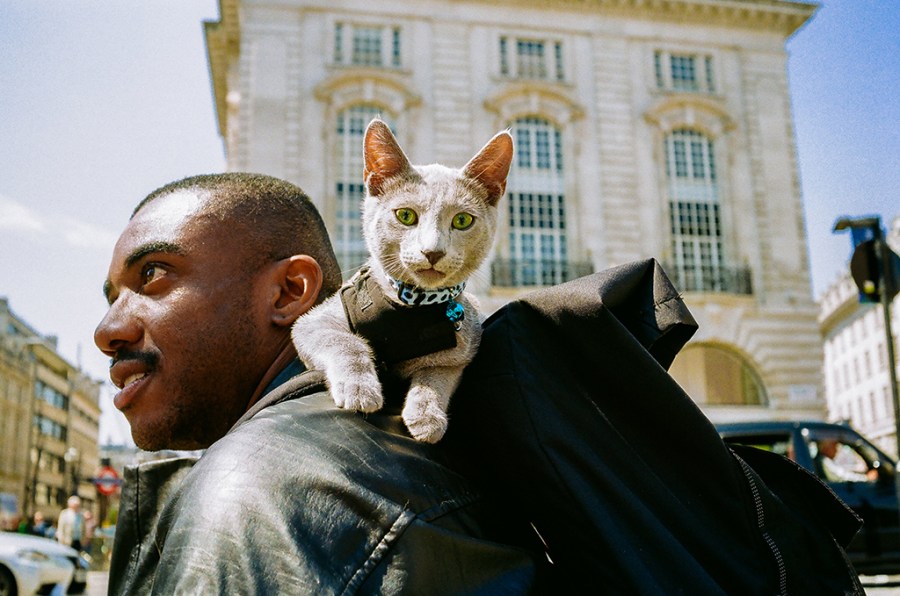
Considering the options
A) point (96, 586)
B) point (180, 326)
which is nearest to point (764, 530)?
point (180, 326)

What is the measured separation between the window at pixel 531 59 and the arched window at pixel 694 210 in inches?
176

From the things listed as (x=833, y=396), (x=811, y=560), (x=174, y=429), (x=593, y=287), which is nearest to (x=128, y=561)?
(x=174, y=429)

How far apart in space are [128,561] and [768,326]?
26333 millimetres

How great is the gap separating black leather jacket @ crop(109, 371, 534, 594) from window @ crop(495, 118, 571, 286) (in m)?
23.9

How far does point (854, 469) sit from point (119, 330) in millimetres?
9727

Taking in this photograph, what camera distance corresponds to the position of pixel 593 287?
1.77 meters

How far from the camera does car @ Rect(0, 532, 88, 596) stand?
10.1 meters

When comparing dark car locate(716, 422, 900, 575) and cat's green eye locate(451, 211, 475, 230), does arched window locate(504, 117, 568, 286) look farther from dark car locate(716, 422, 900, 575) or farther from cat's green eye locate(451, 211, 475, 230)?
cat's green eye locate(451, 211, 475, 230)

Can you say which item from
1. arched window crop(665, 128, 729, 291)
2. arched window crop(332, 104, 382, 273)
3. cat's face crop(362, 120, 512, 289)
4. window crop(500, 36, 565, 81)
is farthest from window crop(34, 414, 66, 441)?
cat's face crop(362, 120, 512, 289)

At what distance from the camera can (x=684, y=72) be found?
2756 centimetres

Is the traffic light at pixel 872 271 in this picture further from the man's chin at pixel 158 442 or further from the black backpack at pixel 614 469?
the man's chin at pixel 158 442

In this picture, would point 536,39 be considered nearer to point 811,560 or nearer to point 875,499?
point 875,499

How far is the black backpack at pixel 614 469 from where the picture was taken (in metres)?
1.57

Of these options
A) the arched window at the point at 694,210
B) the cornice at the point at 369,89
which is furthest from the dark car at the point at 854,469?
the cornice at the point at 369,89
